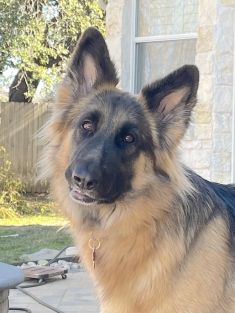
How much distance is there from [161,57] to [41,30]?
28.0 ft

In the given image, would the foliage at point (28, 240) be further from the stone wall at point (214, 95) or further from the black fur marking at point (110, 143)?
the black fur marking at point (110, 143)

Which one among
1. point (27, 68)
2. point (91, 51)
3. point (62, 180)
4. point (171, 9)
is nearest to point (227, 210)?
point (62, 180)

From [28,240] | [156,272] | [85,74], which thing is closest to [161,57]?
[28,240]

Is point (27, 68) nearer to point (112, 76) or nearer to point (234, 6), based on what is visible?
point (234, 6)

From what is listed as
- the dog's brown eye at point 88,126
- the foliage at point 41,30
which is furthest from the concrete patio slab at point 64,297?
the foliage at point 41,30

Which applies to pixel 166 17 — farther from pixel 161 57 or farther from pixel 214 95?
pixel 214 95

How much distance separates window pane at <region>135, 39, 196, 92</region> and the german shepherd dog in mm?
4452

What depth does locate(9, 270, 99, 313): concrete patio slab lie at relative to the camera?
20.2 feet

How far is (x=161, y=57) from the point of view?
8.84 m

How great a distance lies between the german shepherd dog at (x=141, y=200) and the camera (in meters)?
3.81

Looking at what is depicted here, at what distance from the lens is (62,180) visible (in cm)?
418

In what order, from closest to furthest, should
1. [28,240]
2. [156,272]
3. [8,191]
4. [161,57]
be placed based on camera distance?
1. [156,272]
2. [161,57]
3. [28,240]
4. [8,191]

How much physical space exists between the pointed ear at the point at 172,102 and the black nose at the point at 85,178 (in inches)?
24.2

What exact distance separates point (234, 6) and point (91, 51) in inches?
167
